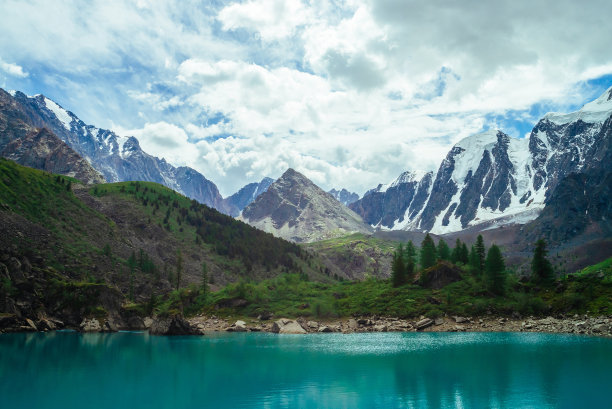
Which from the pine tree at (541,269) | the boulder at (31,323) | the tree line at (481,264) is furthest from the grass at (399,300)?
the boulder at (31,323)

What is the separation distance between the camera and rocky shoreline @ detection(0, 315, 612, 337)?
101m

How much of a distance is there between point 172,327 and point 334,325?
158 feet

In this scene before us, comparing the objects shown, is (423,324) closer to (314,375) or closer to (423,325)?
(423,325)

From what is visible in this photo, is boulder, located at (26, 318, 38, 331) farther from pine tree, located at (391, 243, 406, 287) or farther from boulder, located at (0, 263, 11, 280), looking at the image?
pine tree, located at (391, 243, 406, 287)

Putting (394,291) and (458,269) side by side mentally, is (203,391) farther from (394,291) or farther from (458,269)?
(458,269)

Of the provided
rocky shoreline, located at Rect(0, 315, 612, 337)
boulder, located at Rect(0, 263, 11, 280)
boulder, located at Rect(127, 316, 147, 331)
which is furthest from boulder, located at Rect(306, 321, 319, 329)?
boulder, located at Rect(0, 263, 11, 280)

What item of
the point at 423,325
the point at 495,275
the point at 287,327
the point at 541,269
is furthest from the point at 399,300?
the point at 541,269

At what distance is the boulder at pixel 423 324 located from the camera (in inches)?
4491

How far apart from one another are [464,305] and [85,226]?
166m

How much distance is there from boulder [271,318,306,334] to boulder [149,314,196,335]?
25340mm

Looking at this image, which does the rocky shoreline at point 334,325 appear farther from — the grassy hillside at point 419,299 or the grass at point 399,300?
the grassy hillside at point 419,299

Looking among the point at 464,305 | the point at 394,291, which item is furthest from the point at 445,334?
the point at 394,291

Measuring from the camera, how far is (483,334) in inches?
3971

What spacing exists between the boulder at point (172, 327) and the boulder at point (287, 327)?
2534cm
